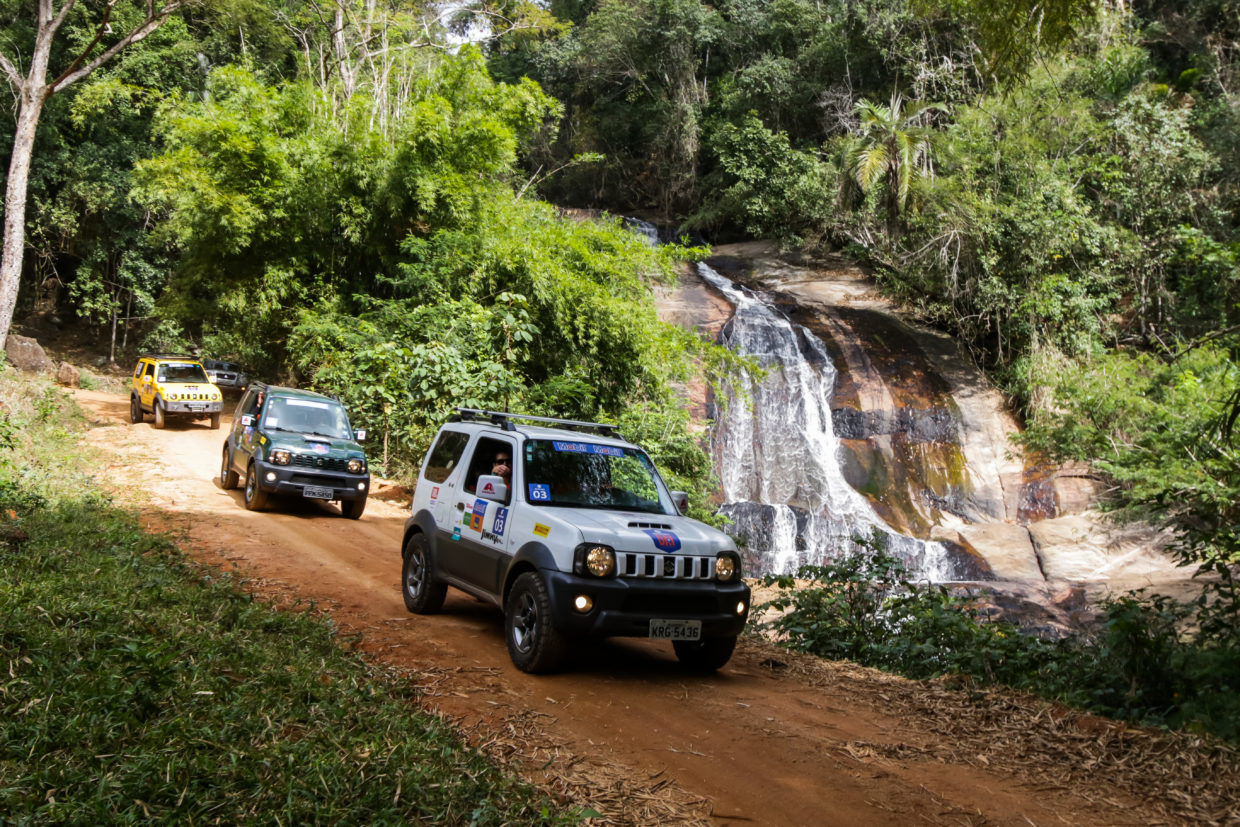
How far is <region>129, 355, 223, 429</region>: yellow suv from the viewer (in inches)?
834

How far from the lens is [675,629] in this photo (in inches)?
230

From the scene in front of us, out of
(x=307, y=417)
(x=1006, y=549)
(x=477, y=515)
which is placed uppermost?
(x=307, y=417)

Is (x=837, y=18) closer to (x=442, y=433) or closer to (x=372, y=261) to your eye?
(x=372, y=261)

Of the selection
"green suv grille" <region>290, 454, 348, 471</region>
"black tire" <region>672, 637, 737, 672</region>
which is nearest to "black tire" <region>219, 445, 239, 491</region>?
"green suv grille" <region>290, 454, 348, 471</region>

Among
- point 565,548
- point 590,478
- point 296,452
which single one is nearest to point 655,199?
point 296,452

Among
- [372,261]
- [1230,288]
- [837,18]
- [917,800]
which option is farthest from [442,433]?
[837,18]

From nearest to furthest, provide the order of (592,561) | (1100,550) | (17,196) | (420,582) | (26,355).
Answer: (592,561)
(420,582)
(17,196)
(1100,550)
(26,355)

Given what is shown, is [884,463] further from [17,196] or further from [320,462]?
[17,196]

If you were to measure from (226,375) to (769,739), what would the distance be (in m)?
28.7

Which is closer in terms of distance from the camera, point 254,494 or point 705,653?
point 705,653

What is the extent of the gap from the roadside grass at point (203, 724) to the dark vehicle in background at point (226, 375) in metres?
24.9

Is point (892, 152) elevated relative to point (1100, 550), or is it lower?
elevated

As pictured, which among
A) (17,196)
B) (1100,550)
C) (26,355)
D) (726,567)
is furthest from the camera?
(26,355)

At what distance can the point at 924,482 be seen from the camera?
21.0 meters
